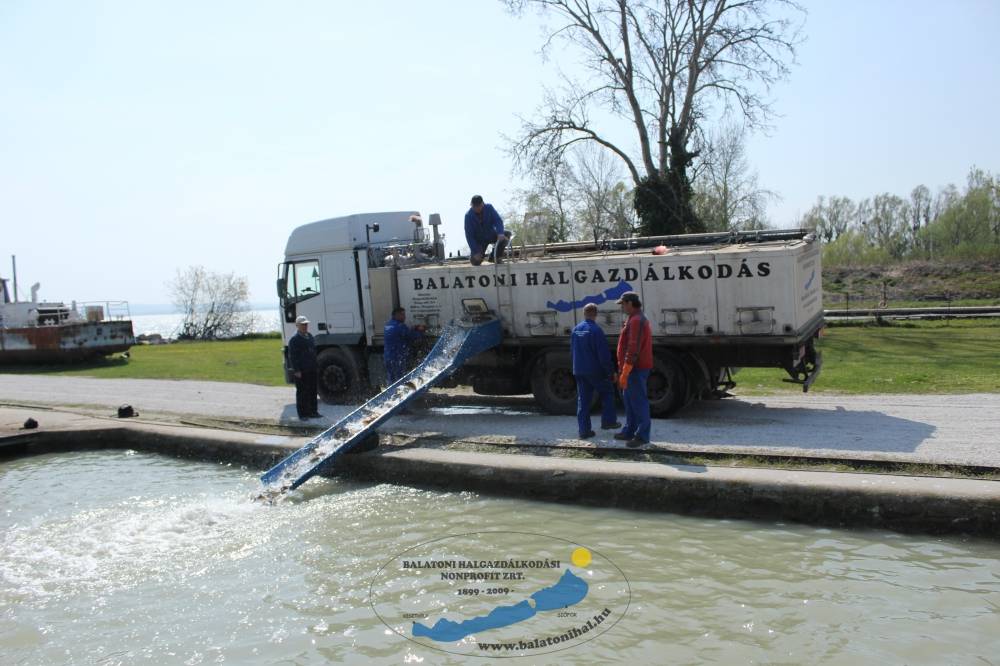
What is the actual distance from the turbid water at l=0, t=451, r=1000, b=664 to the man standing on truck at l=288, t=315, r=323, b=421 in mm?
3473

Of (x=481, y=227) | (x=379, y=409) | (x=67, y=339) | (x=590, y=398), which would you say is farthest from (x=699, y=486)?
(x=67, y=339)

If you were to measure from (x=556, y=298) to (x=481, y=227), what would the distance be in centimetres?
207

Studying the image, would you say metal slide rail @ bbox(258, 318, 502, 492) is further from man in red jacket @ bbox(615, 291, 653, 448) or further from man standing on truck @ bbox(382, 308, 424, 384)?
man in red jacket @ bbox(615, 291, 653, 448)

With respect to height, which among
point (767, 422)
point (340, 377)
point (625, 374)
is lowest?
point (767, 422)

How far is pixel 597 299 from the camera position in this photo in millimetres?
11602

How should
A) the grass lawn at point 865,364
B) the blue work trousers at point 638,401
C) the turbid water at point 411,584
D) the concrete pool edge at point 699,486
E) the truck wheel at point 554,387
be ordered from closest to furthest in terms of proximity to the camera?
the turbid water at point 411,584 < the concrete pool edge at point 699,486 < the blue work trousers at point 638,401 < the truck wheel at point 554,387 < the grass lawn at point 865,364

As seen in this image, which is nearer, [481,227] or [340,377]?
[481,227]

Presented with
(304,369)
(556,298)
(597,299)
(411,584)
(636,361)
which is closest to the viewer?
(411,584)

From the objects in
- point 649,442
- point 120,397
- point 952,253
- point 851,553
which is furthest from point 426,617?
point 952,253

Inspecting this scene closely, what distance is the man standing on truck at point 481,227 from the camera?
13067 millimetres

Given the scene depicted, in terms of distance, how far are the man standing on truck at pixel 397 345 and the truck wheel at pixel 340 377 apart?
1.53 meters

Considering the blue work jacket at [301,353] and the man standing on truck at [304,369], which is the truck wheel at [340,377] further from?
the blue work jacket at [301,353]

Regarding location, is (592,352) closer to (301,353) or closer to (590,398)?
(590,398)

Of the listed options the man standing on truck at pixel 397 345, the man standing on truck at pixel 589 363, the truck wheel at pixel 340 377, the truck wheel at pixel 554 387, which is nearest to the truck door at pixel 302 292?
the truck wheel at pixel 340 377
